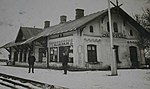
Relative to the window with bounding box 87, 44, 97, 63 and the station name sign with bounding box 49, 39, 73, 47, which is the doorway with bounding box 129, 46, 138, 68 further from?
the station name sign with bounding box 49, 39, 73, 47

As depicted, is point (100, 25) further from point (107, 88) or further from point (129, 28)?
point (107, 88)

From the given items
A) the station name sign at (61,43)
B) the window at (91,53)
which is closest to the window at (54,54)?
the station name sign at (61,43)

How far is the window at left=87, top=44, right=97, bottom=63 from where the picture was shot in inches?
183

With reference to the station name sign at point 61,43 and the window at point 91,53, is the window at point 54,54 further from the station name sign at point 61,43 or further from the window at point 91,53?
the window at point 91,53

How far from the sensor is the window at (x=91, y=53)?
464 cm

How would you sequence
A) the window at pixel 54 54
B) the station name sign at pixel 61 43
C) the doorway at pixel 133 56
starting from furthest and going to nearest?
the window at pixel 54 54 < the doorway at pixel 133 56 < the station name sign at pixel 61 43

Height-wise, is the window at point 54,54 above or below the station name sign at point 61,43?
below

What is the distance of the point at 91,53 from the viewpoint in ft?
15.4

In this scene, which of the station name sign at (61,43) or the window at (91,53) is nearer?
the window at (91,53)

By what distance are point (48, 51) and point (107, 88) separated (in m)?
3.83

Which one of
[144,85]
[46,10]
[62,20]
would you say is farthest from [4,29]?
[62,20]

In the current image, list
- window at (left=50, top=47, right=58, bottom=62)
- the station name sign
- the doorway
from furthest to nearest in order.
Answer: window at (left=50, top=47, right=58, bottom=62) → the doorway → the station name sign

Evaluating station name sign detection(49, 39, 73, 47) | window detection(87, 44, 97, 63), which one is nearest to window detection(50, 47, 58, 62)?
station name sign detection(49, 39, 73, 47)

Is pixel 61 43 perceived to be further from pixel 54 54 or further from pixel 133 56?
pixel 133 56
